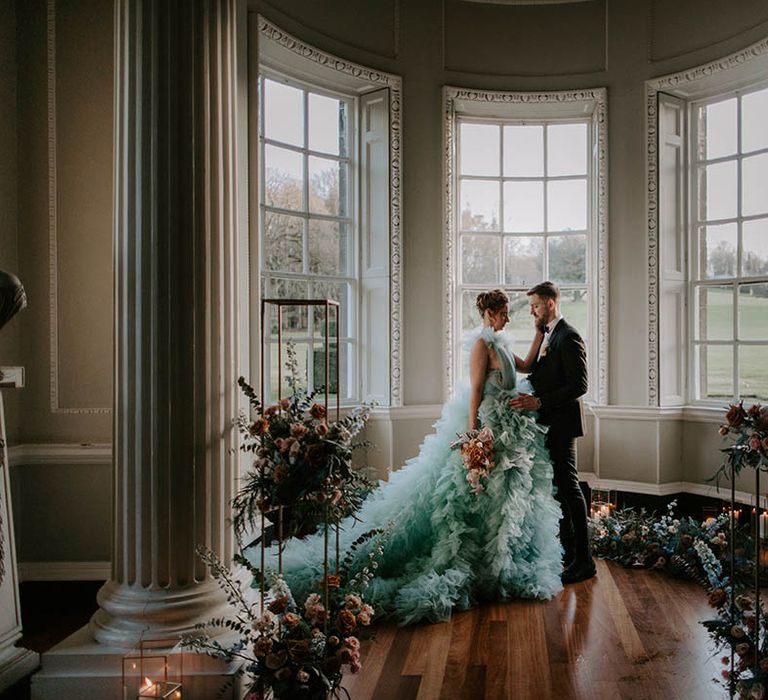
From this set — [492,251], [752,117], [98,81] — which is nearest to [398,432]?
[492,251]

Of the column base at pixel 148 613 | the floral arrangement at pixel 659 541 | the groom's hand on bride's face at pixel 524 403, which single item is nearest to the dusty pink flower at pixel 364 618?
the column base at pixel 148 613

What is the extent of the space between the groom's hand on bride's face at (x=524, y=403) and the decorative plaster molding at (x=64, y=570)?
225 cm

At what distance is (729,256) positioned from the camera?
492cm

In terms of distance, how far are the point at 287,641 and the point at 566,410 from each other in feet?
7.27

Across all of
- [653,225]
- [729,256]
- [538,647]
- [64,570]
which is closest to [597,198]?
[653,225]

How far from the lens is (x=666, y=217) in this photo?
501cm

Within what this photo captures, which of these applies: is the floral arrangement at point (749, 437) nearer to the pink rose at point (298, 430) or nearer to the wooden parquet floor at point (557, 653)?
the wooden parquet floor at point (557, 653)

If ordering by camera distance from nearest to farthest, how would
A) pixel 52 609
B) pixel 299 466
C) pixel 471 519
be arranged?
pixel 299 466
pixel 52 609
pixel 471 519

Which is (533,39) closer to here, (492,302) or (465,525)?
(492,302)

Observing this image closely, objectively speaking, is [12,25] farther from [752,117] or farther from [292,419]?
[752,117]

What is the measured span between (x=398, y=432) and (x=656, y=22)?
337cm

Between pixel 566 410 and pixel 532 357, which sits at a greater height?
pixel 532 357

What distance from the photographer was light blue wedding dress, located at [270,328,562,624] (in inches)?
135

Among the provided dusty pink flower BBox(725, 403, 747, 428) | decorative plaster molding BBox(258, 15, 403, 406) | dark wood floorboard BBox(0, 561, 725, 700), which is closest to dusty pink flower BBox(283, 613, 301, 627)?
dark wood floorboard BBox(0, 561, 725, 700)
